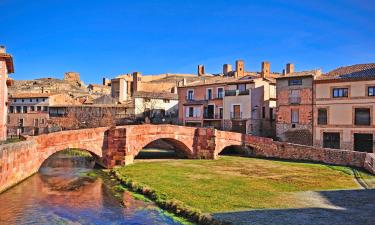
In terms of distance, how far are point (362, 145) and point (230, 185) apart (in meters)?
18.4

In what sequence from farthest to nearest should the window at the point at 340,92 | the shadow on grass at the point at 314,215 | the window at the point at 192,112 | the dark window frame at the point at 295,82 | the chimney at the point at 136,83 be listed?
the chimney at the point at 136,83, the window at the point at 192,112, the dark window frame at the point at 295,82, the window at the point at 340,92, the shadow on grass at the point at 314,215

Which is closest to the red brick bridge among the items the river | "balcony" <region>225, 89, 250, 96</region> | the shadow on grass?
the river

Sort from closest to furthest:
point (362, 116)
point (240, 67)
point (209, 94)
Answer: point (362, 116)
point (209, 94)
point (240, 67)

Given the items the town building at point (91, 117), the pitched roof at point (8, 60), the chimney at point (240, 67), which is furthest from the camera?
the chimney at point (240, 67)

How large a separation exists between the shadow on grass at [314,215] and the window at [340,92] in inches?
738

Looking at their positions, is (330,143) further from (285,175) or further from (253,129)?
(285,175)

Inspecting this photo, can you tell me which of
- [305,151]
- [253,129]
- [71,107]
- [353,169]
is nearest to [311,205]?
[353,169]

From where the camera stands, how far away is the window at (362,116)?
3164 cm

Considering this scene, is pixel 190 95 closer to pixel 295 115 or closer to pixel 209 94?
pixel 209 94

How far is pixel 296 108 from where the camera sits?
35531 millimetres

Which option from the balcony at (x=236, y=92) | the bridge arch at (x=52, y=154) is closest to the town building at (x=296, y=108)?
the balcony at (x=236, y=92)

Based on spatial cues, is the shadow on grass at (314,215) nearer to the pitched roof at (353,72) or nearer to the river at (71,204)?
the river at (71,204)

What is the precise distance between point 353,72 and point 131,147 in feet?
72.8

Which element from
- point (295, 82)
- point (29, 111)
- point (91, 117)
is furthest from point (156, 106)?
point (295, 82)
